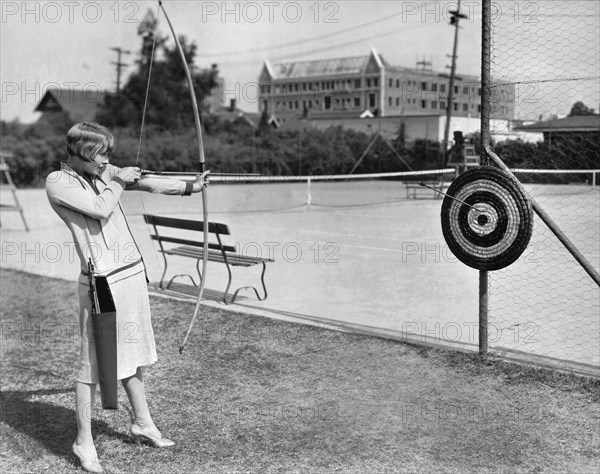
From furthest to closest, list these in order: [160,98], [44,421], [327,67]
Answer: [327,67] < [160,98] < [44,421]

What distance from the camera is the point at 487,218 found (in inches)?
234

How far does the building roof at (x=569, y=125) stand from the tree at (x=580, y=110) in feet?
0.30

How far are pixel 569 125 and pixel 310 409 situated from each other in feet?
17.5

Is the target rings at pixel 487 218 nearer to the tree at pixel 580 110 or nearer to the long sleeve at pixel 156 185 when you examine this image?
the tree at pixel 580 110

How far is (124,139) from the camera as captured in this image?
143 feet

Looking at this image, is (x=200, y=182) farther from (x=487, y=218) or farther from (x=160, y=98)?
(x=160, y=98)

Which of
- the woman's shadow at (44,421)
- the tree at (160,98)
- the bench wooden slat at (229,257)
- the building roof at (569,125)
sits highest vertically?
A: the tree at (160,98)

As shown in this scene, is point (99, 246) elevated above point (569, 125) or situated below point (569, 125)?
below

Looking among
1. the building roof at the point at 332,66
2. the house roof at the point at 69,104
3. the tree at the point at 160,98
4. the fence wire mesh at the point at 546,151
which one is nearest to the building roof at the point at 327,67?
the building roof at the point at 332,66

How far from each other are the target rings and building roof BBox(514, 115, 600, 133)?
2.36 m

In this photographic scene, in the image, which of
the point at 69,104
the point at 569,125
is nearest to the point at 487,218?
the point at 569,125


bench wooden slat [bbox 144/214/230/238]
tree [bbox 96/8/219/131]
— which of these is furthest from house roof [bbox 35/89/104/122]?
bench wooden slat [bbox 144/214/230/238]

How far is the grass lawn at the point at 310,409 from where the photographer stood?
426 centimetres

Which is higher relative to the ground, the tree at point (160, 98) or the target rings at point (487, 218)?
the tree at point (160, 98)
